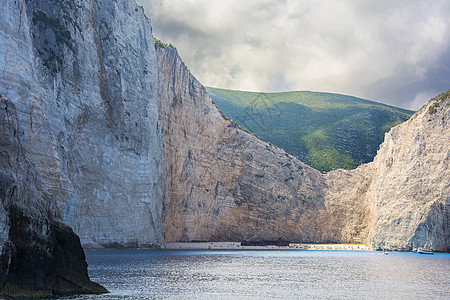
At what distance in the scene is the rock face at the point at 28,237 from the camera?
65.4 feet

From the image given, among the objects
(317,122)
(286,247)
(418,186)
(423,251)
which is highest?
(317,122)

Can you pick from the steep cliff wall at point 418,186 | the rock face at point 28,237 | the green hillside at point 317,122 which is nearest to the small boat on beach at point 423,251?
the steep cliff wall at point 418,186

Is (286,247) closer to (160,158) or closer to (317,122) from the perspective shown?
(160,158)

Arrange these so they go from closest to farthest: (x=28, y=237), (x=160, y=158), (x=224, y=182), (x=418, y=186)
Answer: (x=28, y=237), (x=160, y=158), (x=418, y=186), (x=224, y=182)

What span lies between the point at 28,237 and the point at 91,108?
36767 mm

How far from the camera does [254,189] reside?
Answer: 289ft

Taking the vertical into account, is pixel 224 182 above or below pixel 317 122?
below

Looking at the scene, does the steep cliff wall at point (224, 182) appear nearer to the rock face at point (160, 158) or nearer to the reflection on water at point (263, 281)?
the rock face at point (160, 158)

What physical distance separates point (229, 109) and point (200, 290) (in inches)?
5075

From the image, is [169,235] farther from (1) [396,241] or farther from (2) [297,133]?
(2) [297,133]

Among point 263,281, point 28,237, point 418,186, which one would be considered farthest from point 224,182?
point 28,237

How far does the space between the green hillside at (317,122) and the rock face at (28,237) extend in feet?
321

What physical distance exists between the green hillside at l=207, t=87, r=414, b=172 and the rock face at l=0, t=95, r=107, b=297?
97.7 metres

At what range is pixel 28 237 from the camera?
20.9 meters
